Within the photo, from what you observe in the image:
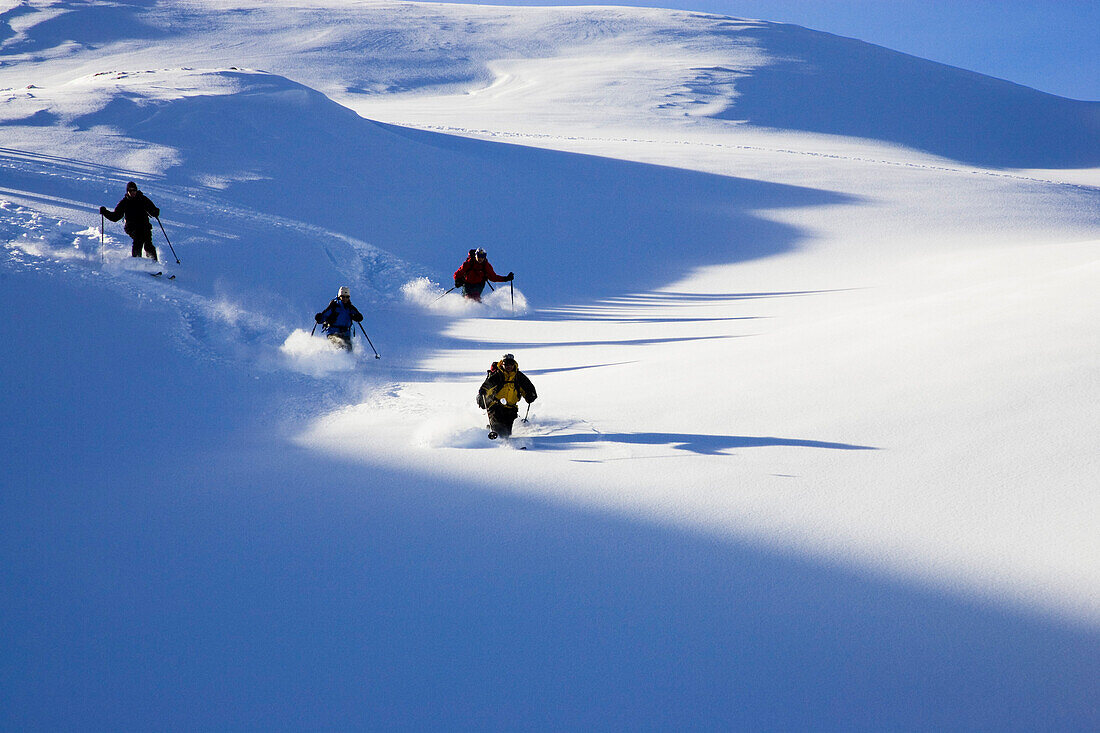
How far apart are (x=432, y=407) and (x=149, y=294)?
4967mm

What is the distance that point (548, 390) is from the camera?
8312 mm

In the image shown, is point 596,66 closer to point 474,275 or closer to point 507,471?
point 474,275

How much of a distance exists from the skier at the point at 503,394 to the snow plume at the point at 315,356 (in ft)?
10.8

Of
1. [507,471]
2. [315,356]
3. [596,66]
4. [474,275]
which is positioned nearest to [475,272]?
[474,275]

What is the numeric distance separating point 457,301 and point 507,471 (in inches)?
322

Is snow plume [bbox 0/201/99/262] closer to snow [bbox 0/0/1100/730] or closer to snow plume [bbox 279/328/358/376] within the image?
snow [bbox 0/0/1100/730]

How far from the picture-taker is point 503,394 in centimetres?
668

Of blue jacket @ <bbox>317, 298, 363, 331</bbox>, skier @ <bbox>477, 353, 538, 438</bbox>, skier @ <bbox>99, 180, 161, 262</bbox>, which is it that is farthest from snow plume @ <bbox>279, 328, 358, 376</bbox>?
skier @ <bbox>477, 353, 538, 438</bbox>

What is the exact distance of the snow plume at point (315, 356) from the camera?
30.4ft

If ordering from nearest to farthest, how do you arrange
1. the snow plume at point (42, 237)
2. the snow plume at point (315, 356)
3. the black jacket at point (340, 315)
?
the snow plume at point (315, 356), the black jacket at point (340, 315), the snow plume at point (42, 237)

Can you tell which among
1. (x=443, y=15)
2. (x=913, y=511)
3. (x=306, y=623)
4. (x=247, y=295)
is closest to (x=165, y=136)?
(x=247, y=295)

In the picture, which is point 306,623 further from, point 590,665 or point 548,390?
point 548,390

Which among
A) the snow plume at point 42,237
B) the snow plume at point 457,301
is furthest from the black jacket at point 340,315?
the snow plume at point 42,237

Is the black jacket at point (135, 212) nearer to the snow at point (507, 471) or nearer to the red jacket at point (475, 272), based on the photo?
the snow at point (507, 471)
